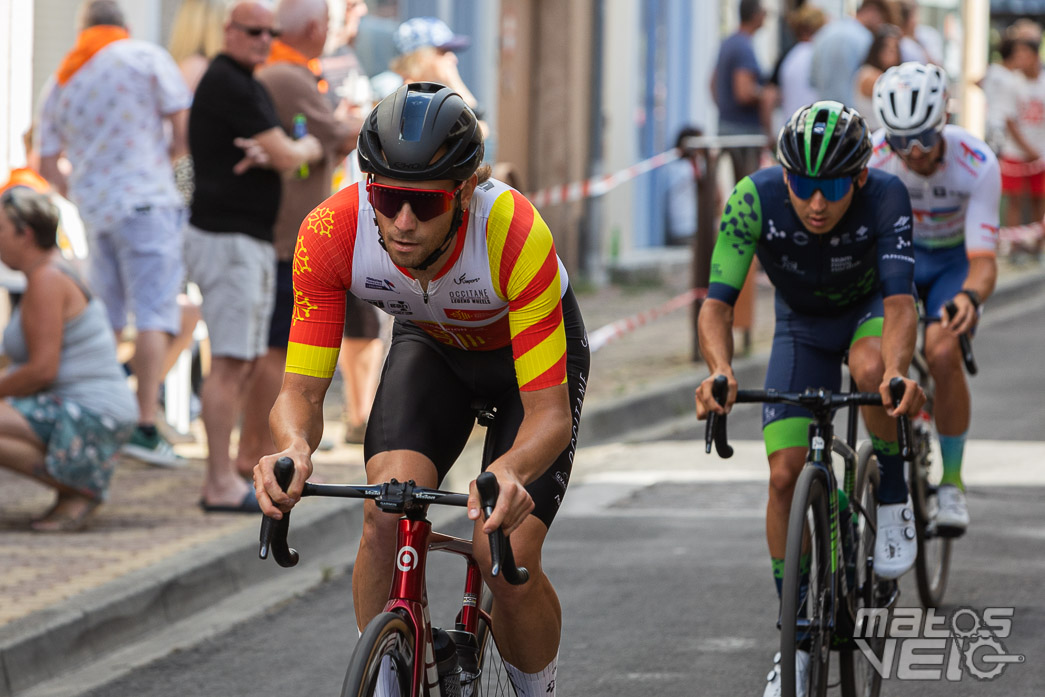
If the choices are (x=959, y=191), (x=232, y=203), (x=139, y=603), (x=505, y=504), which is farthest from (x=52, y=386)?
(x=505, y=504)

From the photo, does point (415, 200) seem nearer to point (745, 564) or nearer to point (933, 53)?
point (745, 564)

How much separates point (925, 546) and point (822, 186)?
1.89 meters

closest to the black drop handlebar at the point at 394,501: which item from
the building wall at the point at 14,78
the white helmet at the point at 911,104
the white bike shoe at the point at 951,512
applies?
the white bike shoe at the point at 951,512

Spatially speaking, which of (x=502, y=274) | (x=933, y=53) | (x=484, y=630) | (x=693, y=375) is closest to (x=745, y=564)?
(x=484, y=630)

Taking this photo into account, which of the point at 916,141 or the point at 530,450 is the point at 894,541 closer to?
the point at 916,141

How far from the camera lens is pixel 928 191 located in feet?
22.5

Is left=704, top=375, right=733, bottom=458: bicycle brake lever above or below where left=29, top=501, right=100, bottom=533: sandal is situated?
above

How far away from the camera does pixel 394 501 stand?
147 inches

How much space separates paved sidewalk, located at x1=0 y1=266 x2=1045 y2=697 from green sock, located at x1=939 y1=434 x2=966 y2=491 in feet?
9.15

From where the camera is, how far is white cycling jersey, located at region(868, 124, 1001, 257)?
22.1 feet

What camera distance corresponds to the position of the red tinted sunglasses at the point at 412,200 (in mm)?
3809

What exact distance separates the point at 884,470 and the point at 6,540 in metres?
3.82

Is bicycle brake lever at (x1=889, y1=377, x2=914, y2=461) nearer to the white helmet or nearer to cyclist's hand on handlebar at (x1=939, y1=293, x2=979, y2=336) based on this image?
cyclist's hand on handlebar at (x1=939, y1=293, x2=979, y2=336)

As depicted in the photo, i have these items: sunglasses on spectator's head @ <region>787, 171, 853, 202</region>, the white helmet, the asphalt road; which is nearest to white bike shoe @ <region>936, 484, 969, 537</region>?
the asphalt road
